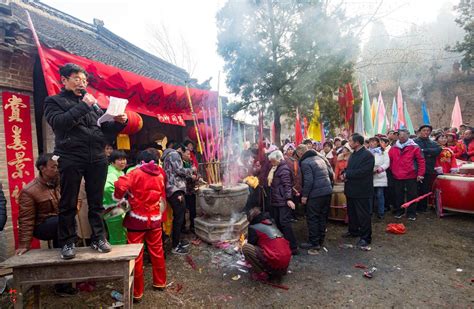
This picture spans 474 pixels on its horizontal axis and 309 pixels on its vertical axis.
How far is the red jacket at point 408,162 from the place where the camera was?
6.57 metres

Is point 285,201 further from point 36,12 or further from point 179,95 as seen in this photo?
point 36,12

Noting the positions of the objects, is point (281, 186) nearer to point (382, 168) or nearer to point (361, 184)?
point (361, 184)

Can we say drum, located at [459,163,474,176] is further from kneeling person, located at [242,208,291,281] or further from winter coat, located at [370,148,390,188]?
kneeling person, located at [242,208,291,281]

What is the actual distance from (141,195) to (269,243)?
1.90 metres

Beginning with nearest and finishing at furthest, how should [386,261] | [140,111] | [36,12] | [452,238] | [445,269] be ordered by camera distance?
[445,269], [386,261], [452,238], [140,111], [36,12]

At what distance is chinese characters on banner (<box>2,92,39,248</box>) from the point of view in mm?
4348

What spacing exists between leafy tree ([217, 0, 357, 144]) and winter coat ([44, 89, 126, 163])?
7.59 meters

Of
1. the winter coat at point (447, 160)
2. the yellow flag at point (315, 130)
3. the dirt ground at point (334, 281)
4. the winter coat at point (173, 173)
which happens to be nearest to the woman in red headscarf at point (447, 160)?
the winter coat at point (447, 160)

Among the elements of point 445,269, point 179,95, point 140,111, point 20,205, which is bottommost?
point 445,269

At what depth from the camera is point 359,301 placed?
11.5 feet

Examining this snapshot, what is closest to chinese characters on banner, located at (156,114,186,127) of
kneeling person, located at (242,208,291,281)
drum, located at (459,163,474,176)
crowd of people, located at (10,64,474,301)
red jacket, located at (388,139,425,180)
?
crowd of people, located at (10,64,474,301)

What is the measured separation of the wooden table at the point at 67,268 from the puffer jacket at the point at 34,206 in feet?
1.55

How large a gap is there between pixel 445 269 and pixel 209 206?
13.2ft

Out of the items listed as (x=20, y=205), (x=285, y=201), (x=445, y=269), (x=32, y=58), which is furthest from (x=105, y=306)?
(x=445, y=269)
